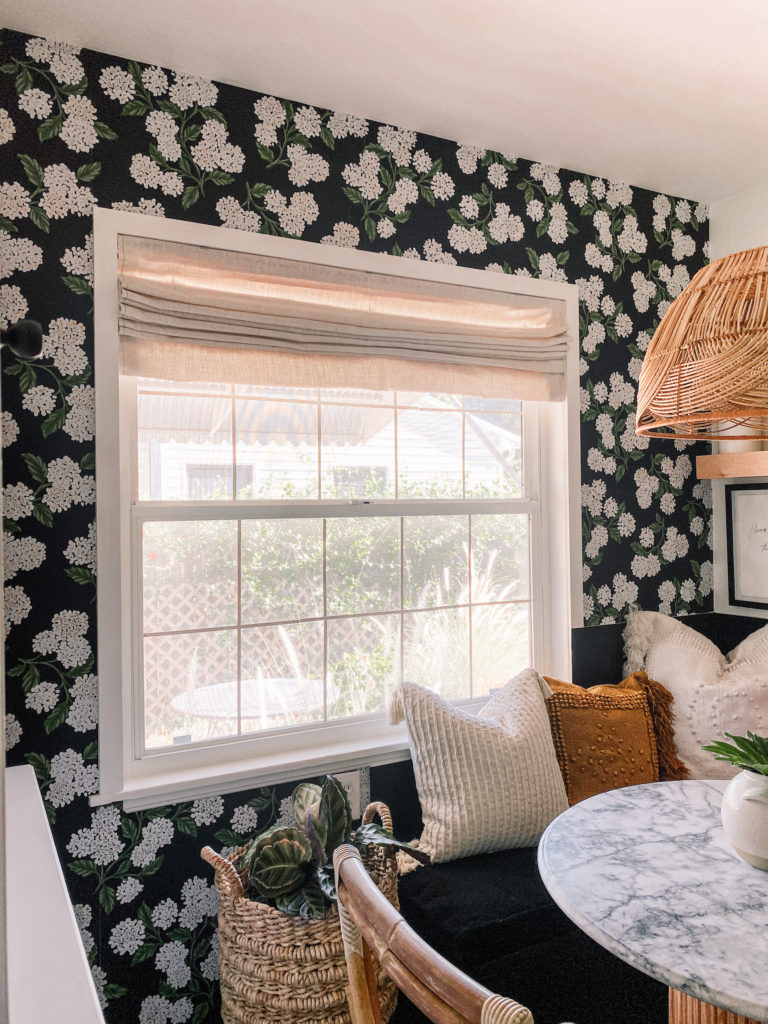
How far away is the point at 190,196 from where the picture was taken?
215cm

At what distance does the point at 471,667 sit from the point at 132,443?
1381 mm

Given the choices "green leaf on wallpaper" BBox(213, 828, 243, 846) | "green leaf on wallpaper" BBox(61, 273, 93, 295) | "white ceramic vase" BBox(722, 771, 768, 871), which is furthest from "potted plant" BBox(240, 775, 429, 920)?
"green leaf on wallpaper" BBox(61, 273, 93, 295)

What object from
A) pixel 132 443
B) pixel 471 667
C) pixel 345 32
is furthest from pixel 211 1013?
pixel 345 32

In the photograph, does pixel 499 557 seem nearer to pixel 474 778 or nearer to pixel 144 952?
pixel 474 778

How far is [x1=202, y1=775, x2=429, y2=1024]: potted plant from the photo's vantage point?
1.77 m

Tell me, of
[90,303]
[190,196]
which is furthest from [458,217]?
[90,303]

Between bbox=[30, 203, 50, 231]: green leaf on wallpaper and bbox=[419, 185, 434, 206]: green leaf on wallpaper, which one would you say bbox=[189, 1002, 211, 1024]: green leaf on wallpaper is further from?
bbox=[419, 185, 434, 206]: green leaf on wallpaper

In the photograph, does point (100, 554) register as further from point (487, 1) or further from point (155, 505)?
point (487, 1)

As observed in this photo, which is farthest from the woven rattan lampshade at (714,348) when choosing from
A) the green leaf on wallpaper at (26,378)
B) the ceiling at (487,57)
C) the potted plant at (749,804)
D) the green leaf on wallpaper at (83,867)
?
the green leaf on wallpaper at (83,867)

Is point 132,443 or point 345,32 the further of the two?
point 132,443

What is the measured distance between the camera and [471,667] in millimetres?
2676

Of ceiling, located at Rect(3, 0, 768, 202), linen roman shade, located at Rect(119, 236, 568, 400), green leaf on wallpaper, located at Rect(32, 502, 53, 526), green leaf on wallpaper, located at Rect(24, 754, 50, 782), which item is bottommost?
green leaf on wallpaper, located at Rect(24, 754, 50, 782)

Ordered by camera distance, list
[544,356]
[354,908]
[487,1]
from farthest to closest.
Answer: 1. [544,356]
2. [487,1]
3. [354,908]

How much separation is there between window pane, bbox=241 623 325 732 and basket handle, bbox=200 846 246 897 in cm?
44
